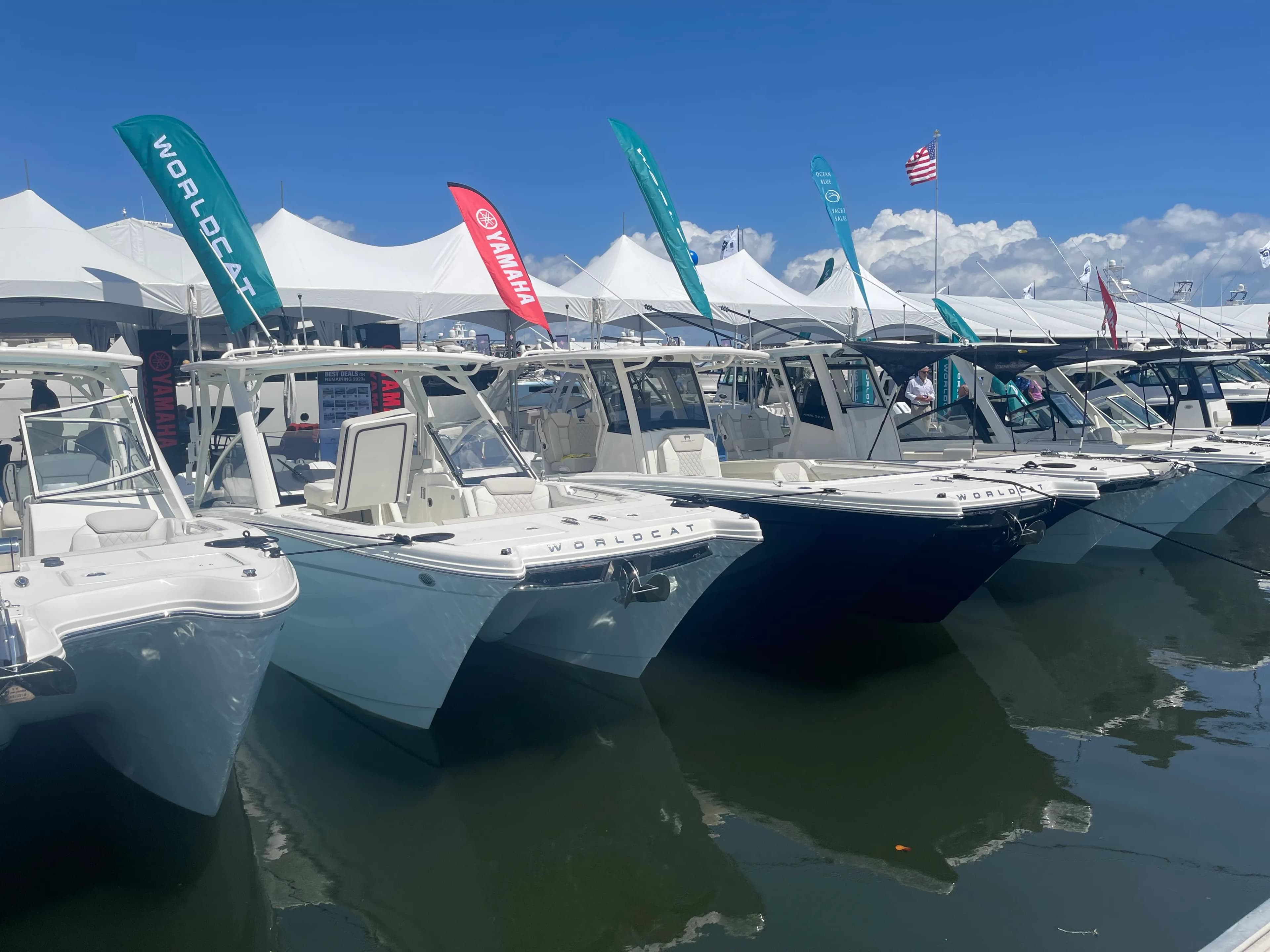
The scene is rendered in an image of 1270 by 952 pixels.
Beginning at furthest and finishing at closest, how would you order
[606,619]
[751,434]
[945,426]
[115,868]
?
[945,426] → [751,434] → [606,619] → [115,868]

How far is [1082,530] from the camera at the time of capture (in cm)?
1011

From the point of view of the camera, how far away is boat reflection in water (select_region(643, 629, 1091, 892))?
4.83m

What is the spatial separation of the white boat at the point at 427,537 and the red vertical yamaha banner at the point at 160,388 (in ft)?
20.7

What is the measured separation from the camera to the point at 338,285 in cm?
1415

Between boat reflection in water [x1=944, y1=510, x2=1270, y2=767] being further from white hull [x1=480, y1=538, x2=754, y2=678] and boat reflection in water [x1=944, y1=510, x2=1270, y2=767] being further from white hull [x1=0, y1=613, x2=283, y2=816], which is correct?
white hull [x1=0, y1=613, x2=283, y2=816]

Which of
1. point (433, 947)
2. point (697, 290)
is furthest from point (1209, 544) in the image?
point (433, 947)

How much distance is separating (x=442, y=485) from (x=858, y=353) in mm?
4020

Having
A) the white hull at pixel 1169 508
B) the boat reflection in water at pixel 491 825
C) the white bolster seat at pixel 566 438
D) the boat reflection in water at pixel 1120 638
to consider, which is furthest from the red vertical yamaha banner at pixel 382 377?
the white hull at pixel 1169 508

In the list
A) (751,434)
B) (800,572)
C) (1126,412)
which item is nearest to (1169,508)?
(1126,412)

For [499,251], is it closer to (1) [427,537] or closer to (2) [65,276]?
(2) [65,276]

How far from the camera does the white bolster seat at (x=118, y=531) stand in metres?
4.89

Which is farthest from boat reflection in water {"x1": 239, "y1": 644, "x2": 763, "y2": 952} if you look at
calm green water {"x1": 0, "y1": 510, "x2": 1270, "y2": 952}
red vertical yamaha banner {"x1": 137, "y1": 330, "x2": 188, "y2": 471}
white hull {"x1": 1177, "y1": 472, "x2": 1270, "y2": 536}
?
white hull {"x1": 1177, "y1": 472, "x2": 1270, "y2": 536}

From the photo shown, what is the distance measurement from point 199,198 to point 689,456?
16.1ft

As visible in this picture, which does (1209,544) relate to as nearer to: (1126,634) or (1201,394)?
(1201,394)
